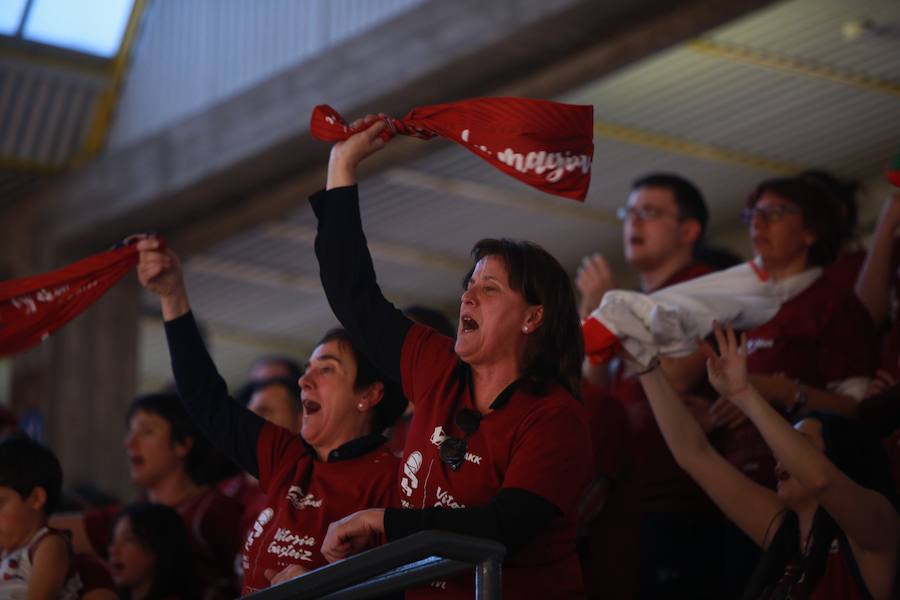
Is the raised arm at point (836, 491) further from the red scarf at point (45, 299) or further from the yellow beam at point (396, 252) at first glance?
the yellow beam at point (396, 252)

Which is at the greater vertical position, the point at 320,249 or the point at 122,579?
the point at 320,249

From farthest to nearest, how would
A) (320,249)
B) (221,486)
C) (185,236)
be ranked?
(185,236), (221,486), (320,249)

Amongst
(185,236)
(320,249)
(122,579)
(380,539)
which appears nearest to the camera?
(380,539)

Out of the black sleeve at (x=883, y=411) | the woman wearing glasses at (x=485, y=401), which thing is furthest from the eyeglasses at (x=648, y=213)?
the woman wearing glasses at (x=485, y=401)

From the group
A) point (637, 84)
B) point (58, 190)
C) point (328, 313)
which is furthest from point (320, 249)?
point (328, 313)

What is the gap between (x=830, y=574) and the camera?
149 inches

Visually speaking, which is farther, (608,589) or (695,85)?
Result: (695,85)

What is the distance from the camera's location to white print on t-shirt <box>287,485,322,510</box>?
3689 mm

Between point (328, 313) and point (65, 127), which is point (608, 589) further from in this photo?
point (328, 313)

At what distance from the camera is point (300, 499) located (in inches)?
146

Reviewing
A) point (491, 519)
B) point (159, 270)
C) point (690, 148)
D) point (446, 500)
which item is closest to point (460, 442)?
point (446, 500)

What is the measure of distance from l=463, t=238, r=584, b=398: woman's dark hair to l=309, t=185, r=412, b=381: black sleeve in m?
0.30

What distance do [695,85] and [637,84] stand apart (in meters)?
0.35

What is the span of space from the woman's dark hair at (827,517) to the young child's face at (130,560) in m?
1.96
